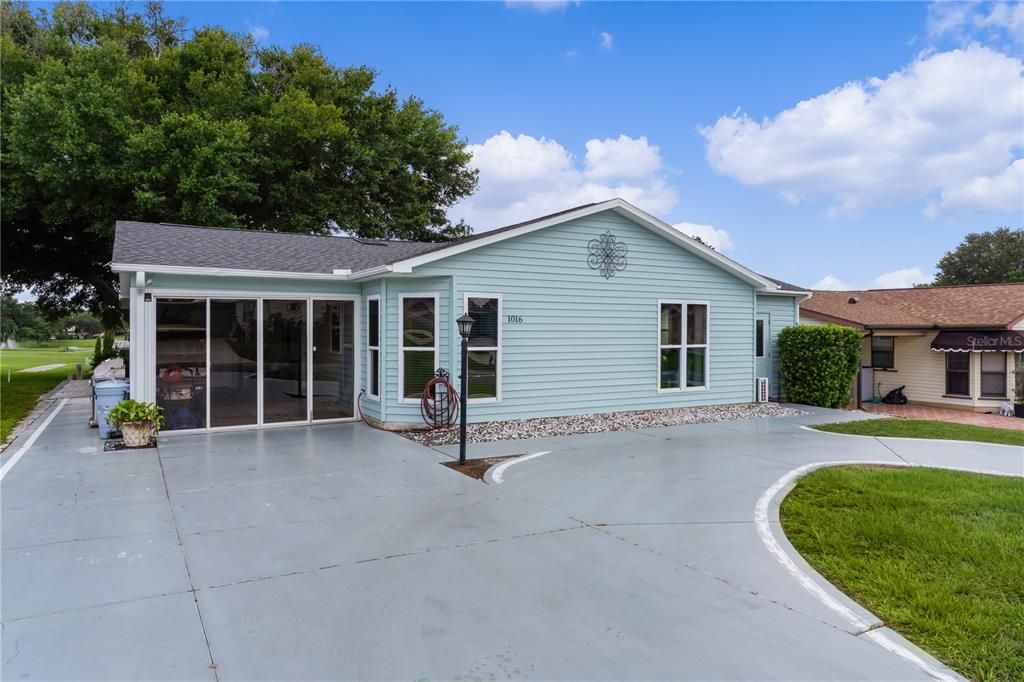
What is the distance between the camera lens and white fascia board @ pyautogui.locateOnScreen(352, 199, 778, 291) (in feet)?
29.3

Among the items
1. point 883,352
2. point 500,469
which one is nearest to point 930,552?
point 500,469

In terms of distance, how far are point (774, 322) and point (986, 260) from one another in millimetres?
32058

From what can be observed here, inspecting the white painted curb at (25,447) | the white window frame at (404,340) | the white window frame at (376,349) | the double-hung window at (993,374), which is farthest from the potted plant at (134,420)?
the double-hung window at (993,374)

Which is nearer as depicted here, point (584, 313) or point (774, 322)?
point (584, 313)

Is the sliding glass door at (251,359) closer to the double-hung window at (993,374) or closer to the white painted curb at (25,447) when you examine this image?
the white painted curb at (25,447)

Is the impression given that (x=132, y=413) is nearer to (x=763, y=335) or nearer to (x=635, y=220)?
(x=635, y=220)

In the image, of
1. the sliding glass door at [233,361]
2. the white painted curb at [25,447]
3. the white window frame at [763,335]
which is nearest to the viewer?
the white painted curb at [25,447]

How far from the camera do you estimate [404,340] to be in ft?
30.1

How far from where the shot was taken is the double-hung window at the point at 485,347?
943 centimetres

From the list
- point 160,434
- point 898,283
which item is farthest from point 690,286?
point 898,283

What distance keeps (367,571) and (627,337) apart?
788 cm

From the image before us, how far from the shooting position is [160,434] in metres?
8.56

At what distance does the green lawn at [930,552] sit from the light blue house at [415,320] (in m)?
4.66

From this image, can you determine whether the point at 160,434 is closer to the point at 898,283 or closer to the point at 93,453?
the point at 93,453
